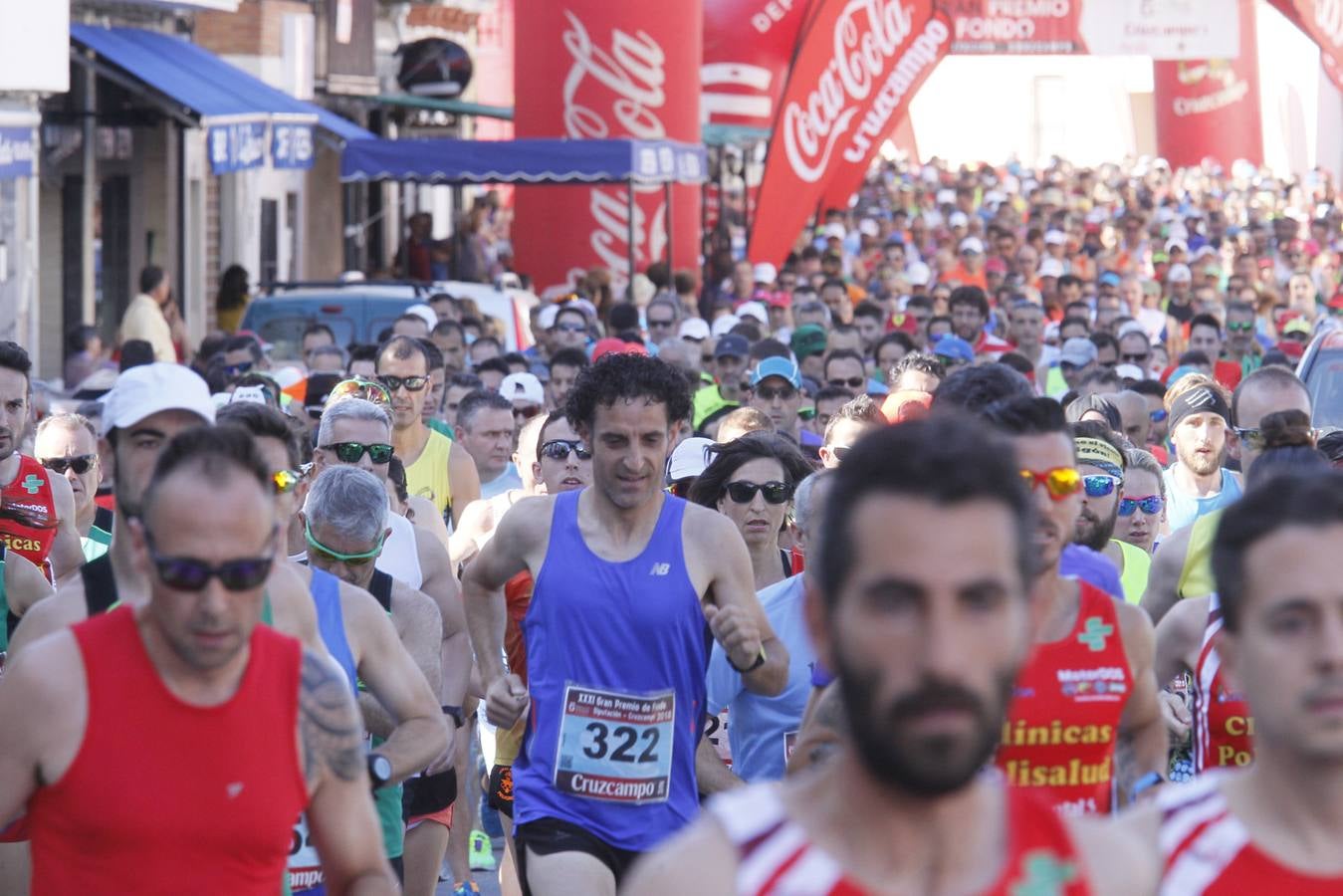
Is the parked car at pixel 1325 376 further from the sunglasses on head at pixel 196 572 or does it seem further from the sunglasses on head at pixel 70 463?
the sunglasses on head at pixel 196 572

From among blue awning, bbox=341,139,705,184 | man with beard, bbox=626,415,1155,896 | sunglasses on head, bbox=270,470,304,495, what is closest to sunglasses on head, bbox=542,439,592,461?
sunglasses on head, bbox=270,470,304,495

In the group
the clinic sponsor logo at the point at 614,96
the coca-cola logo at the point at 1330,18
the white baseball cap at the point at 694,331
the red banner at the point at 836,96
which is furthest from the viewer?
the clinic sponsor logo at the point at 614,96

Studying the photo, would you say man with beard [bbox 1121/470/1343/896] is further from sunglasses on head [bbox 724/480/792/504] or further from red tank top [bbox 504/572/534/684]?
red tank top [bbox 504/572/534/684]

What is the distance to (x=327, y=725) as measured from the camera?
3.82 metres

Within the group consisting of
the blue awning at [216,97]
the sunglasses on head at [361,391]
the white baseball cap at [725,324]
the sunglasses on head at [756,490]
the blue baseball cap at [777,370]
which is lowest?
the sunglasses on head at [756,490]

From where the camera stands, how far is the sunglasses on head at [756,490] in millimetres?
7383

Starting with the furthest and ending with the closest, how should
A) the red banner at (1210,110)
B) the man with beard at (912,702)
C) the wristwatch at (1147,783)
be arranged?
1. the red banner at (1210,110)
2. the wristwatch at (1147,783)
3. the man with beard at (912,702)

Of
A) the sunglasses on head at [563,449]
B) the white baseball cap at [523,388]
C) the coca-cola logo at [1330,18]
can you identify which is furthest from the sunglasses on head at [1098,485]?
the coca-cola logo at [1330,18]

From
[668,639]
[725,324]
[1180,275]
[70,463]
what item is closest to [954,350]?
[725,324]

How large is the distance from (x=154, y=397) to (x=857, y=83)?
70.7ft

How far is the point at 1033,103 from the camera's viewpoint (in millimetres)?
71688

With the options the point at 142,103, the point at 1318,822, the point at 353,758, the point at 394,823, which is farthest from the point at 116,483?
the point at 142,103

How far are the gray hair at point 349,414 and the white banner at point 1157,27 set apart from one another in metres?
24.9

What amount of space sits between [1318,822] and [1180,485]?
258 inches
